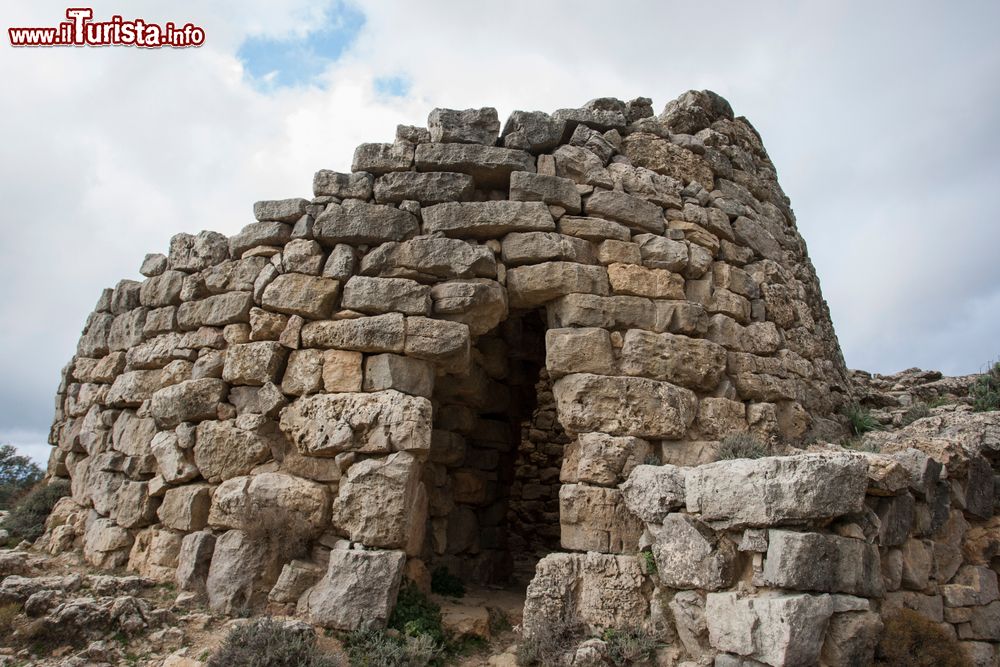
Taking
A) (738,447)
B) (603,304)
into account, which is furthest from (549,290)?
(738,447)

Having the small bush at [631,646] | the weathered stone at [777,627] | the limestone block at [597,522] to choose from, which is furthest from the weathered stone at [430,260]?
the weathered stone at [777,627]

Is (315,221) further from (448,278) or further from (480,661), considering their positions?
(480,661)

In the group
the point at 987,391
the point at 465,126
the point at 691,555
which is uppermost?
the point at 465,126

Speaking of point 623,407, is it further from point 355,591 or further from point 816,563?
point 355,591

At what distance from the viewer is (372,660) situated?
13.6 ft

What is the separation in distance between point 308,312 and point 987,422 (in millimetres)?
5021

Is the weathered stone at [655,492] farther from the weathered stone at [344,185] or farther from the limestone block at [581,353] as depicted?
the weathered stone at [344,185]

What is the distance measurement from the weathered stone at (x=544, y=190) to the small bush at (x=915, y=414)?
3.49m

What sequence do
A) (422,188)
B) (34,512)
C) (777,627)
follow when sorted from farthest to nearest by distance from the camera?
(34,512)
(422,188)
(777,627)

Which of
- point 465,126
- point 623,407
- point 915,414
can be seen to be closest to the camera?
point 623,407

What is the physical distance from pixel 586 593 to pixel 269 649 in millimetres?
1929

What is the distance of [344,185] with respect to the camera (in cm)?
564

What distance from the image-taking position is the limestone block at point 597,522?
4637 millimetres

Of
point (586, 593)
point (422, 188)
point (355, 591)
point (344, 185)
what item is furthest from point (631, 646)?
point (344, 185)
